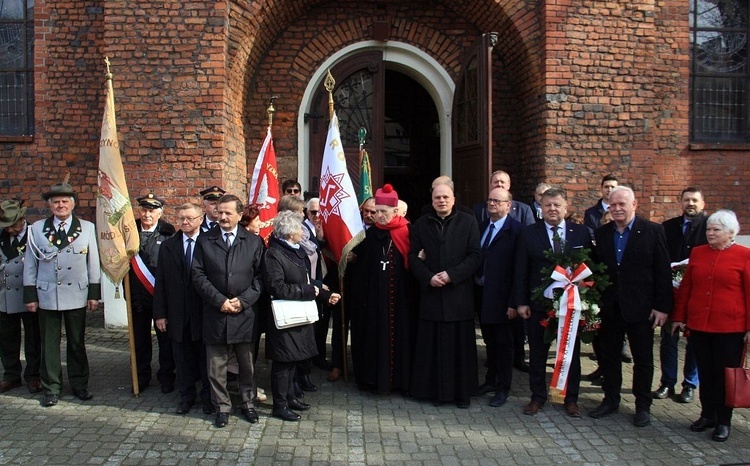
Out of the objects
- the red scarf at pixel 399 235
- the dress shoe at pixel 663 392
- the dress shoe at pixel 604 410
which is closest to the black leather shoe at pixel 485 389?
the dress shoe at pixel 604 410

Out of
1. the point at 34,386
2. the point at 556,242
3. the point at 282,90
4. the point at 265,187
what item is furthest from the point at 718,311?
the point at 282,90

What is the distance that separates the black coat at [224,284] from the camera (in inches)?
191

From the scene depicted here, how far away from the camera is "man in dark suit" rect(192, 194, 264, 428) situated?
4852 millimetres

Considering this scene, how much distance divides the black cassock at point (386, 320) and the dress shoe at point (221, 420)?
1.31 metres

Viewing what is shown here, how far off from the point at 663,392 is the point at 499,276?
1.82 metres

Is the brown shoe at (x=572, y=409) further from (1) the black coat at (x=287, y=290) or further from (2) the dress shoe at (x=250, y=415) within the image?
(2) the dress shoe at (x=250, y=415)

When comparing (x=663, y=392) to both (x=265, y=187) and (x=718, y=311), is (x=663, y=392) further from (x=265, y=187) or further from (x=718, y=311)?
(x=265, y=187)

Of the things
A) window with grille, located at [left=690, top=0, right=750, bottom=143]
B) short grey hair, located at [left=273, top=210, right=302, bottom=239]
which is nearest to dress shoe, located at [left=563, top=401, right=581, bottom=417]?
short grey hair, located at [left=273, top=210, right=302, bottom=239]

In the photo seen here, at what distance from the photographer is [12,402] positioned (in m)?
5.38

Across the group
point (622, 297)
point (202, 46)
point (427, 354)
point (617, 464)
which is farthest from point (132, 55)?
point (617, 464)

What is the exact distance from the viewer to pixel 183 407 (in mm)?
5164

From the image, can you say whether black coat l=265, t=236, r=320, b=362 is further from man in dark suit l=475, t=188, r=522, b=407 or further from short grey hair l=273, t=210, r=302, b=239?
man in dark suit l=475, t=188, r=522, b=407

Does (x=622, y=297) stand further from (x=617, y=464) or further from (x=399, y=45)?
(x=399, y=45)

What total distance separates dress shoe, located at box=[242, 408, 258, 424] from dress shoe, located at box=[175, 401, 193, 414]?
0.53 meters
